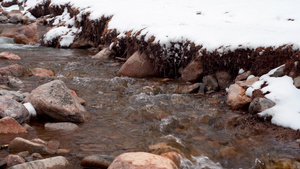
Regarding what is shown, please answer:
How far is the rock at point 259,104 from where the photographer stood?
227 inches

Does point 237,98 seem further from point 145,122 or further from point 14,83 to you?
point 14,83

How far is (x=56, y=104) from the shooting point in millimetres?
5434

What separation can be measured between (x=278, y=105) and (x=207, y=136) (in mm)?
1551

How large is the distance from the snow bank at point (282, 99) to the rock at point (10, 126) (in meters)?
4.23

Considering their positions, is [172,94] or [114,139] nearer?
[114,139]

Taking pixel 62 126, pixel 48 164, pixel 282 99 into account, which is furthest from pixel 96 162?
pixel 282 99

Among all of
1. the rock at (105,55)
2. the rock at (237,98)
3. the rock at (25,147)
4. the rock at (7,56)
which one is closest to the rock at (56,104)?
the rock at (25,147)

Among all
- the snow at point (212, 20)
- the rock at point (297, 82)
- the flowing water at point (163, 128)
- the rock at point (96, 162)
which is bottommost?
the flowing water at point (163, 128)

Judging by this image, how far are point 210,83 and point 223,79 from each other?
13.7 inches

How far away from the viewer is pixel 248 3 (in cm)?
1345

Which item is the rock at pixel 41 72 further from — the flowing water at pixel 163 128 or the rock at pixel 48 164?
the rock at pixel 48 164

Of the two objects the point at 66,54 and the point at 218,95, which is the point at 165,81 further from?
the point at 66,54

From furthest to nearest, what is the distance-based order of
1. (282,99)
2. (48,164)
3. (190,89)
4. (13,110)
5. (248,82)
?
1. (190,89)
2. (248,82)
3. (282,99)
4. (13,110)
5. (48,164)

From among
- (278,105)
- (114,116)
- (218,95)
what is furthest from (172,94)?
(278,105)
